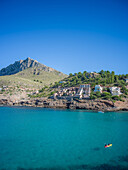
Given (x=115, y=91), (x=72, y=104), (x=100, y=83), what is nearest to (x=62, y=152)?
(x=72, y=104)

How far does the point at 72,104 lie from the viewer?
77188 mm

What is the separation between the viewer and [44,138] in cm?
2692

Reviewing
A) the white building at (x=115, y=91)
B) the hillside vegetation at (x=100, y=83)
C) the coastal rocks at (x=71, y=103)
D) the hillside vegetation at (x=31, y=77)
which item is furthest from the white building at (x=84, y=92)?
the hillside vegetation at (x=31, y=77)

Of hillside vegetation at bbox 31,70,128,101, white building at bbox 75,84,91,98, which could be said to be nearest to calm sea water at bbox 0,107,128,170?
hillside vegetation at bbox 31,70,128,101

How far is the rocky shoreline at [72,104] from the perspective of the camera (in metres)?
69.6

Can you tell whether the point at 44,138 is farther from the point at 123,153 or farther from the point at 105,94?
the point at 105,94

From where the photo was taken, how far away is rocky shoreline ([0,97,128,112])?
69.6 m

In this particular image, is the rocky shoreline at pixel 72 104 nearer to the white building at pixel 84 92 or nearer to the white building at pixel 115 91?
the white building at pixel 84 92

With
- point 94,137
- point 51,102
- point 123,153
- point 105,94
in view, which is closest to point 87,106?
point 105,94

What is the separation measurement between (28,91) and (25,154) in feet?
314

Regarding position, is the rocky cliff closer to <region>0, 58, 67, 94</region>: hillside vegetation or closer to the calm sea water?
<region>0, 58, 67, 94</region>: hillside vegetation

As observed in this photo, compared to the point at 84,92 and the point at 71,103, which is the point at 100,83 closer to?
the point at 84,92

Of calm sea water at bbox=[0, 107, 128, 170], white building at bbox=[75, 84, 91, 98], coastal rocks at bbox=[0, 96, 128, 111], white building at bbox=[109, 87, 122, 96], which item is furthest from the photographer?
white building at bbox=[75, 84, 91, 98]

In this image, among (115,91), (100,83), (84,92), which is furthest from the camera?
(100,83)
